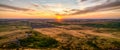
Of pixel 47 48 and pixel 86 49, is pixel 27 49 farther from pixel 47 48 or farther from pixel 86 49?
pixel 86 49

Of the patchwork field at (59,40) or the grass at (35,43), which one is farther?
the grass at (35,43)

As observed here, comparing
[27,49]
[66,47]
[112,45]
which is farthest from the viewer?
[112,45]

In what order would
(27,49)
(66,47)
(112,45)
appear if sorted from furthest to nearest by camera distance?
(112,45), (66,47), (27,49)

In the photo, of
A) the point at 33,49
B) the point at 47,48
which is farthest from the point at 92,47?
the point at 33,49

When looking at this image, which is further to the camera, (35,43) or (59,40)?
(59,40)

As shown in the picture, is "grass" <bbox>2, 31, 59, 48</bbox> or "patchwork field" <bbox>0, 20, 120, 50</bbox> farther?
"grass" <bbox>2, 31, 59, 48</bbox>

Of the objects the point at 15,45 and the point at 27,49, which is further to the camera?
the point at 15,45

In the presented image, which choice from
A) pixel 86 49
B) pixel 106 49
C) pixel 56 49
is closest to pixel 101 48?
pixel 106 49

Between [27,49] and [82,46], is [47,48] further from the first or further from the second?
[82,46]

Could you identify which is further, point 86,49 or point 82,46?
point 82,46
